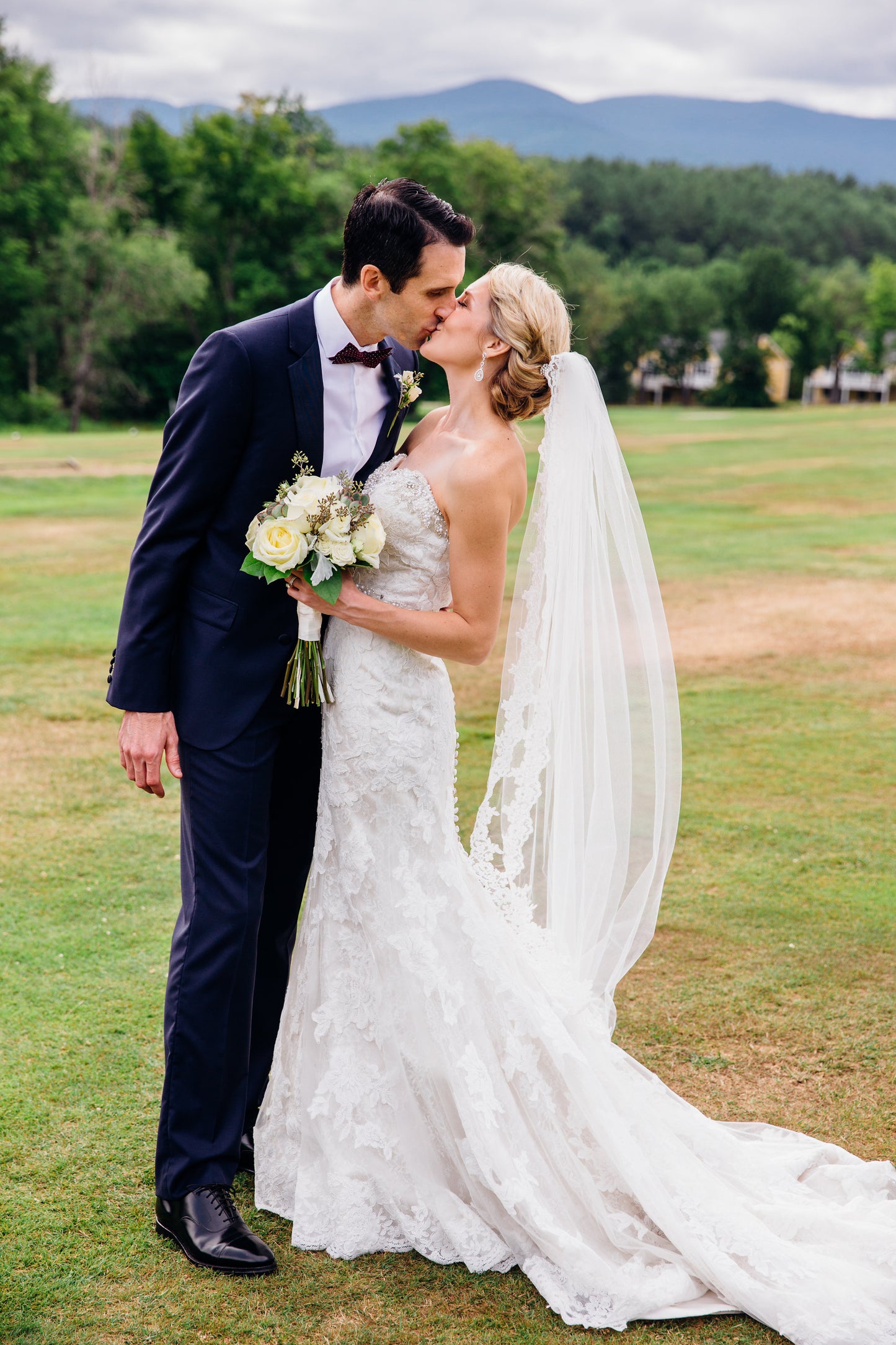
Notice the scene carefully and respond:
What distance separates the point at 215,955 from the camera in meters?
3.00

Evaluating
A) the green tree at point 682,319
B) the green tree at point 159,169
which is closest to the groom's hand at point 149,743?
the green tree at point 159,169

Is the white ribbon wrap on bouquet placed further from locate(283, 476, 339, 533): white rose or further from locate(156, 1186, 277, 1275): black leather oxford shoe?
locate(156, 1186, 277, 1275): black leather oxford shoe

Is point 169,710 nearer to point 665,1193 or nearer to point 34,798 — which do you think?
point 665,1193

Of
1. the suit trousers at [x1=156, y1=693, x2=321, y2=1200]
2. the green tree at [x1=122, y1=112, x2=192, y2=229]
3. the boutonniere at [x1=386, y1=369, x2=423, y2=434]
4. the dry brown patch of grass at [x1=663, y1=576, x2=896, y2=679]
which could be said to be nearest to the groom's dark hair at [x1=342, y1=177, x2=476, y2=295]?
the boutonniere at [x1=386, y1=369, x2=423, y2=434]

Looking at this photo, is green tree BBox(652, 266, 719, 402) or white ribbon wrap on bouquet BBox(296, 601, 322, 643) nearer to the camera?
white ribbon wrap on bouquet BBox(296, 601, 322, 643)

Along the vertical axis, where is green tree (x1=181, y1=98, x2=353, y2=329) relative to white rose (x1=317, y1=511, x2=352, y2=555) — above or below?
above

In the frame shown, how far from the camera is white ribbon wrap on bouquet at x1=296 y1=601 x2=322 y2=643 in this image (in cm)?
306

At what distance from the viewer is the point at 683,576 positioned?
13.6m

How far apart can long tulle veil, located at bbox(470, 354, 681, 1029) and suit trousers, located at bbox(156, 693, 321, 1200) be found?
75 cm

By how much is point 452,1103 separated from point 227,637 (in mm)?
1339

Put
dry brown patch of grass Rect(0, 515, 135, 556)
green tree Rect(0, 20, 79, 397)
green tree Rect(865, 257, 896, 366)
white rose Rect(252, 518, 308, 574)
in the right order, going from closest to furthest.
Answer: white rose Rect(252, 518, 308, 574) → dry brown patch of grass Rect(0, 515, 135, 556) → green tree Rect(0, 20, 79, 397) → green tree Rect(865, 257, 896, 366)

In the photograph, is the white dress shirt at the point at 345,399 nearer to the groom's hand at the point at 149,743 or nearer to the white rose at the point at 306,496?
the white rose at the point at 306,496

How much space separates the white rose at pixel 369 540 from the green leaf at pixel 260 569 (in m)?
0.20

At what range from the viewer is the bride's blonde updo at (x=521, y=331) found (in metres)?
3.15
